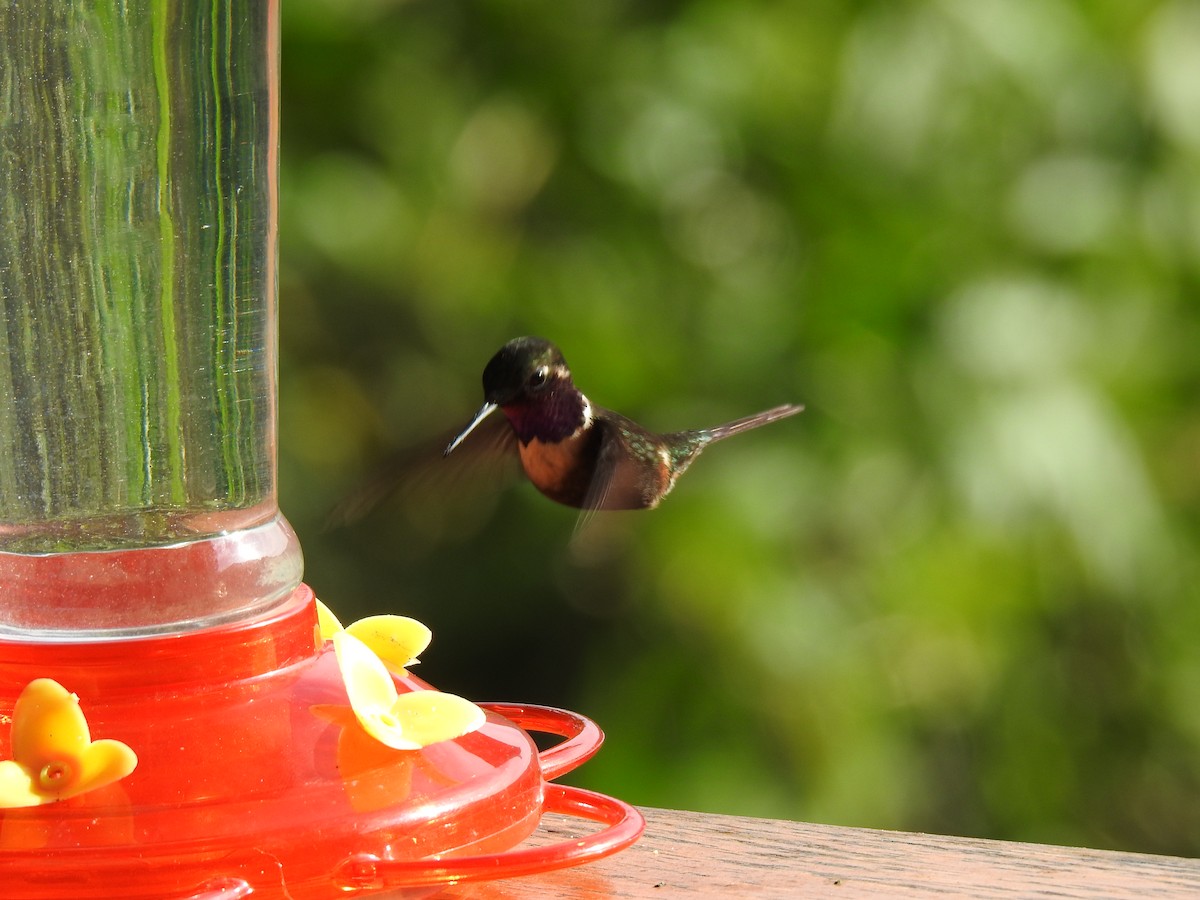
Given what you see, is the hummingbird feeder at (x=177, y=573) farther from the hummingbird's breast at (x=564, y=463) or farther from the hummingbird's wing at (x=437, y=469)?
the hummingbird's breast at (x=564, y=463)

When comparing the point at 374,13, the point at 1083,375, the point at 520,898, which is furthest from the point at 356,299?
the point at 520,898

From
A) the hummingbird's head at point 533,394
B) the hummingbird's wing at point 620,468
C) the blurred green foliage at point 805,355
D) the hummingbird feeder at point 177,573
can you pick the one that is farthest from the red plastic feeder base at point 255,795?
the blurred green foliage at point 805,355

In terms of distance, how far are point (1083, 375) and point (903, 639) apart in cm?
72

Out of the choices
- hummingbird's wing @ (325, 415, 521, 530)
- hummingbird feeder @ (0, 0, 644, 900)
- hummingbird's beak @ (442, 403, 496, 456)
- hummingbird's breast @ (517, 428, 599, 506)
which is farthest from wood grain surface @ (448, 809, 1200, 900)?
hummingbird's breast @ (517, 428, 599, 506)

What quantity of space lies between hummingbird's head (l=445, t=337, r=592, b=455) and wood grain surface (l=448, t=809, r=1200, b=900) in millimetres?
751

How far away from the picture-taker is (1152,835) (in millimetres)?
3943

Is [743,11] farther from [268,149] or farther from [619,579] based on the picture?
[268,149]

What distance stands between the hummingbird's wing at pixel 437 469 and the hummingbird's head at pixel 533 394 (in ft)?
0.29

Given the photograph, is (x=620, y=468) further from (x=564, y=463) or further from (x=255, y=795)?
(x=255, y=795)

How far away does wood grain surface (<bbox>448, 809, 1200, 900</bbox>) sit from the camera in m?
1.40

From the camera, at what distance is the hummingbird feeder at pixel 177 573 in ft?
3.98

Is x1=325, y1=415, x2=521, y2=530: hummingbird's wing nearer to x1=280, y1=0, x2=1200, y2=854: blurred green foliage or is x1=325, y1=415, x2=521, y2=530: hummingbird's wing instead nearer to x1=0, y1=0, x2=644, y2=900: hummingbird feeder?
x1=0, y1=0, x2=644, y2=900: hummingbird feeder

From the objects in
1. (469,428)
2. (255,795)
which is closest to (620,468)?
(469,428)

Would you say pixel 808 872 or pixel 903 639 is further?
pixel 903 639
